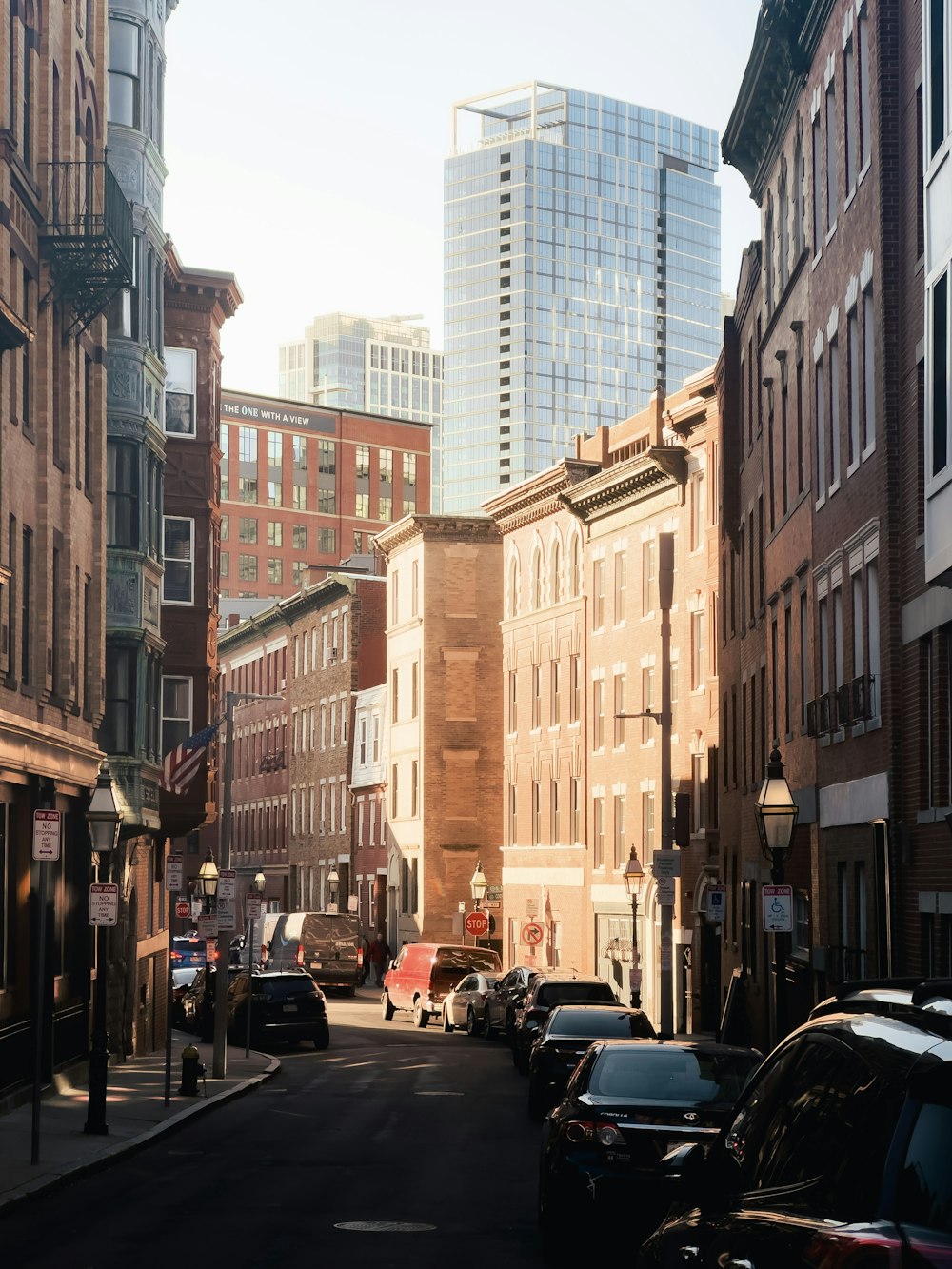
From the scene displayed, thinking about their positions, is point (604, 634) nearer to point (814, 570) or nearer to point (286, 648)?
point (814, 570)

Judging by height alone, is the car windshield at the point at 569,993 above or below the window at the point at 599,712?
below

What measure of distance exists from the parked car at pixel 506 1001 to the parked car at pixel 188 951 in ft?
48.4

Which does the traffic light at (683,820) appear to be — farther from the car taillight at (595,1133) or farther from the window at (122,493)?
the car taillight at (595,1133)

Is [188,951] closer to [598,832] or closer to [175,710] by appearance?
[598,832]

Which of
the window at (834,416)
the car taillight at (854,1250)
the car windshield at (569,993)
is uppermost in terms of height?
the window at (834,416)

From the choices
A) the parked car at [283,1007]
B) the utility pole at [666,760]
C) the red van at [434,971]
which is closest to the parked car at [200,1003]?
the parked car at [283,1007]

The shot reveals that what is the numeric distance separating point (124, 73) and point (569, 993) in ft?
66.4

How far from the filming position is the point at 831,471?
97.1ft

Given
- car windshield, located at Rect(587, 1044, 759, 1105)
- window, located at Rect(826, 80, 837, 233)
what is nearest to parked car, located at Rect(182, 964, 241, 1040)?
window, located at Rect(826, 80, 837, 233)

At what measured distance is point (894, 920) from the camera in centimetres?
2375

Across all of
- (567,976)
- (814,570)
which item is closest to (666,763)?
(567,976)

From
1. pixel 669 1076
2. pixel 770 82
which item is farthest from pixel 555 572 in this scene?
pixel 669 1076

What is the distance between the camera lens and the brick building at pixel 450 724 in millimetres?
75062

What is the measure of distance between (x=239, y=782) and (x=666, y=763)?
73682mm
